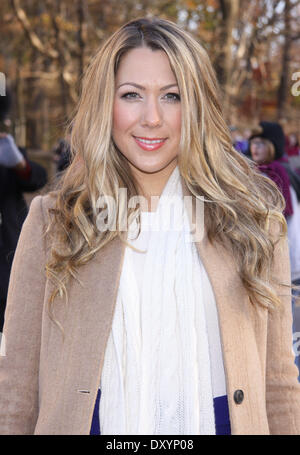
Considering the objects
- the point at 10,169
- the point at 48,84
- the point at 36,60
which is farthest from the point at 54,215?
the point at 48,84

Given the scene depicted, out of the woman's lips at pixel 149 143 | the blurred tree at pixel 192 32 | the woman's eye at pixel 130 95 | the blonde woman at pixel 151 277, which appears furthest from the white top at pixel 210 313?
the blurred tree at pixel 192 32

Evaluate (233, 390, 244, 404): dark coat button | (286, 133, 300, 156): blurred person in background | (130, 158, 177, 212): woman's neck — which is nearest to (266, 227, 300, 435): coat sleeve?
(233, 390, 244, 404): dark coat button

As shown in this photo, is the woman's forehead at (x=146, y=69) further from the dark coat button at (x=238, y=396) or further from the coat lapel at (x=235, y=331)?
the dark coat button at (x=238, y=396)

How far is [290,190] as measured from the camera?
565 cm

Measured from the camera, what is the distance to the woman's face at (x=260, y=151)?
5.70 meters

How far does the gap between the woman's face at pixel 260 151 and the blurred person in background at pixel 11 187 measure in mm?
1996

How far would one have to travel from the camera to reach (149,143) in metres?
2.09

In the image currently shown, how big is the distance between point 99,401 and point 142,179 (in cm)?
80

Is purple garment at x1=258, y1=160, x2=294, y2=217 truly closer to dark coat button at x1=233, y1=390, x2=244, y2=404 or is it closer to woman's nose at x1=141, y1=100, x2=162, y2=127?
woman's nose at x1=141, y1=100, x2=162, y2=127

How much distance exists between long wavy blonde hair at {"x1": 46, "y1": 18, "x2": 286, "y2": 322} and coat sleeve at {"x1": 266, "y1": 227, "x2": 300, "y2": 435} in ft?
0.20

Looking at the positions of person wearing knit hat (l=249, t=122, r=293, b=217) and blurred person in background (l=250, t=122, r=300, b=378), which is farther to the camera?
person wearing knit hat (l=249, t=122, r=293, b=217)

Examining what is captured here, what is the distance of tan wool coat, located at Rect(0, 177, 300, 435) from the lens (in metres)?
1.88

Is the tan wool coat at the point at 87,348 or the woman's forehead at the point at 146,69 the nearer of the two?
the tan wool coat at the point at 87,348

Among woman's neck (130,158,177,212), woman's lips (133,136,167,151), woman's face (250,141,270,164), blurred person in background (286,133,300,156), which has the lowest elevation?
woman's neck (130,158,177,212)
